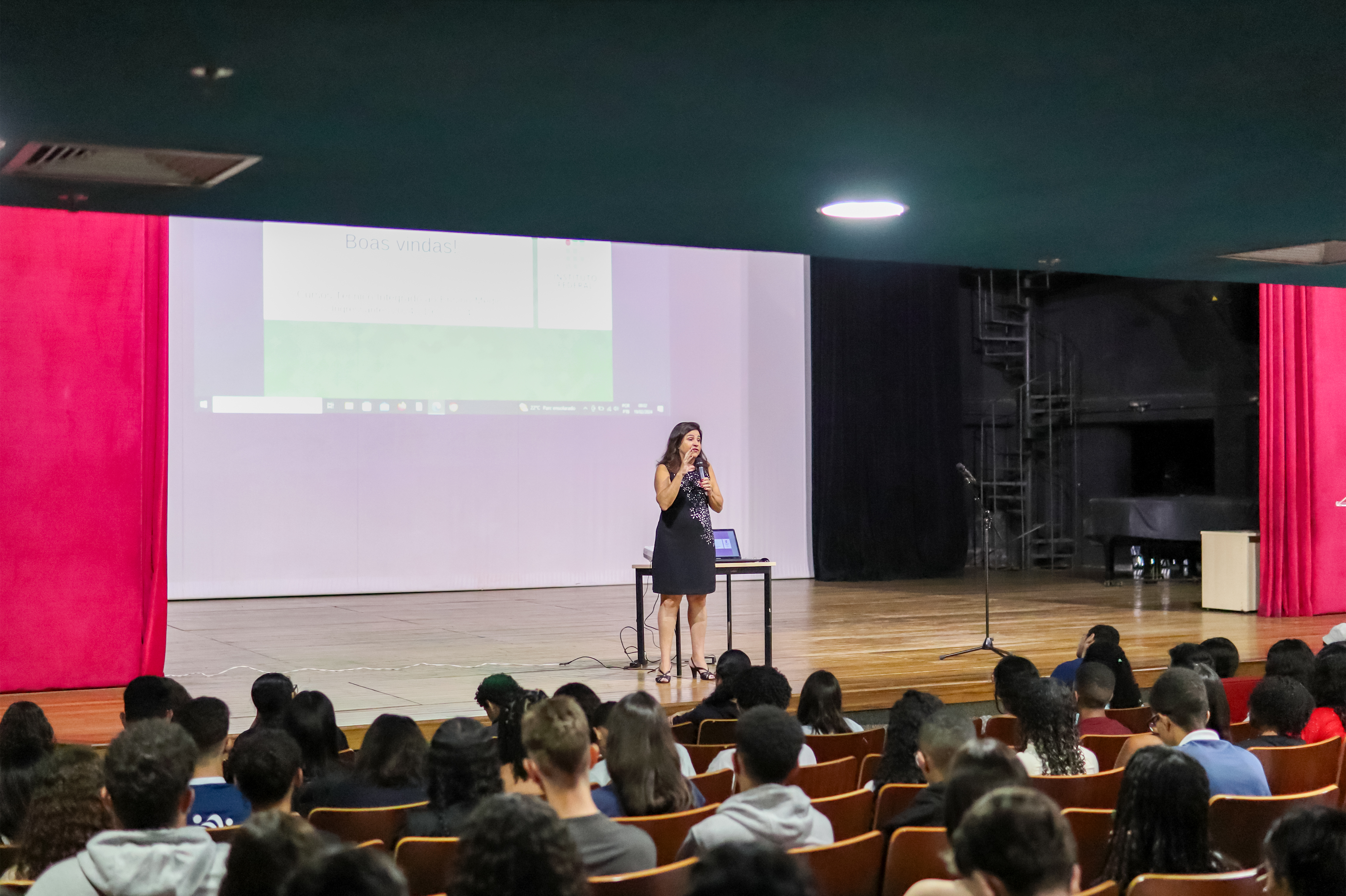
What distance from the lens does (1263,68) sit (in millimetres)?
2961

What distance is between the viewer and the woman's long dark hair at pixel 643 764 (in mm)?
2850

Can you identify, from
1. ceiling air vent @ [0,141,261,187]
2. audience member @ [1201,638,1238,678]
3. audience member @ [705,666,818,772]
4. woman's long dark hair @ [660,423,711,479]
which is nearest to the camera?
ceiling air vent @ [0,141,261,187]

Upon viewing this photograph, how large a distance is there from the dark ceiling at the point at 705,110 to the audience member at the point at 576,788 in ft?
4.46

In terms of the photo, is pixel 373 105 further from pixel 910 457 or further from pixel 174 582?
pixel 910 457

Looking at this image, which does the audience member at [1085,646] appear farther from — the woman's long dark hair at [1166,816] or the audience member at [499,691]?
the woman's long dark hair at [1166,816]

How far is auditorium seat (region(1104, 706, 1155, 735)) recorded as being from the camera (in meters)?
4.68

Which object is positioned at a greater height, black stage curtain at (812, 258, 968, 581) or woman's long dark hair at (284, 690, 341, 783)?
black stage curtain at (812, 258, 968, 581)

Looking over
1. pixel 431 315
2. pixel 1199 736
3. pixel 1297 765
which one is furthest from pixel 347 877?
pixel 431 315

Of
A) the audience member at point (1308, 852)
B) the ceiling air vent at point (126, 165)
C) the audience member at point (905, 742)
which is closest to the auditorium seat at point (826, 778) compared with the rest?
the audience member at point (905, 742)

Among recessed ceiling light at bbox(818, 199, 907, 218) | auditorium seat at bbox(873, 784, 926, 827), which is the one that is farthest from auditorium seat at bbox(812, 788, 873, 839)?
recessed ceiling light at bbox(818, 199, 907, 218)

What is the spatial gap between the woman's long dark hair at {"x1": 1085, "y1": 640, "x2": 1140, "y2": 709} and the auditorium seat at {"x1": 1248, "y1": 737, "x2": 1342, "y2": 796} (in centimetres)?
90

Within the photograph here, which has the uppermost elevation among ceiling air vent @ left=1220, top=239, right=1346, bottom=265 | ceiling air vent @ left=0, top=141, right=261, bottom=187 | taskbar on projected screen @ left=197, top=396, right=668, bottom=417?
ceiling air vent @ left=1220, top=239, right=1346, bottom=265

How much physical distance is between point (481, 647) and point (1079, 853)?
17.4 ft

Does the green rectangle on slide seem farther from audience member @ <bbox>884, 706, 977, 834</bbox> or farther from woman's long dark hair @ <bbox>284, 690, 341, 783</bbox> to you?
audience member @ <bbox>884, 706, 977, 834</bbox>
